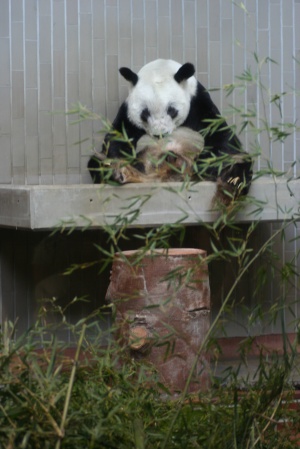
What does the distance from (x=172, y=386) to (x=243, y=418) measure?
1.25m

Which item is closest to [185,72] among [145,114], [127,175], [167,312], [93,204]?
[145,114]

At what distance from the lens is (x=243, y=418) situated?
97.8 inches

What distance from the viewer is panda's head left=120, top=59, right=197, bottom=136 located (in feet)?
14.8

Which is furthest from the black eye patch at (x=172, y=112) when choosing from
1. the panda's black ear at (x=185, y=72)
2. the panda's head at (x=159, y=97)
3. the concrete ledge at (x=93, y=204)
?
the concrete ledge at (x=93, y=204)

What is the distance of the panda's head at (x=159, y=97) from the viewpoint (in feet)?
14.8

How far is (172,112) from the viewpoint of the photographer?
4.56 meters

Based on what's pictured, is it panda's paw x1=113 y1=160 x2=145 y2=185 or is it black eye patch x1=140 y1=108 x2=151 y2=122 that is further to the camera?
black eye patch x1=140 y1=108 x2=151 y2=122

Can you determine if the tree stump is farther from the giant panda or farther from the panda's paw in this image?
the giant panda

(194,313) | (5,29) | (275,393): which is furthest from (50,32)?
(275,393)

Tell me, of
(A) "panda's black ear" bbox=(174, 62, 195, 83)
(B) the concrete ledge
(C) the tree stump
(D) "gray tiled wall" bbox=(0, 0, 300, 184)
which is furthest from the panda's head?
(C) the tree stump

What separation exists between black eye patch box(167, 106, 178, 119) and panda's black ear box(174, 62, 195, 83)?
15 cm

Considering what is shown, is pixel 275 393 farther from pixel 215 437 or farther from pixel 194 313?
pixel 194 313

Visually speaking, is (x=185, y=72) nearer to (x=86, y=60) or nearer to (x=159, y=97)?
(x=159, y=97)

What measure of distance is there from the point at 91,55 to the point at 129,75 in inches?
12.8
